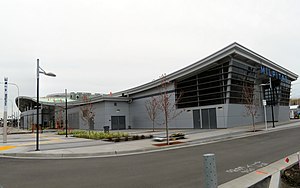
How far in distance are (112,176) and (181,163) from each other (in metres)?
3.23

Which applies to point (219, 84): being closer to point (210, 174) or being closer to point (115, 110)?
point (115, 110)

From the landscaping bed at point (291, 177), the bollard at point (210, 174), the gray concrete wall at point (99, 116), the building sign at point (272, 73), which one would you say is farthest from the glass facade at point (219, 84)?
the bollard at point (210, 174)

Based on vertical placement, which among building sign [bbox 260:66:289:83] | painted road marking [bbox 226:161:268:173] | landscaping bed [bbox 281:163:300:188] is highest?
building sign [bbox 260:66:289:83]

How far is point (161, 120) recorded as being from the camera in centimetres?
4119

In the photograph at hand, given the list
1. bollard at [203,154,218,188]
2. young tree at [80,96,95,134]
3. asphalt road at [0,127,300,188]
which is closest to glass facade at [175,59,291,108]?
young tree at [80,96,95,134]

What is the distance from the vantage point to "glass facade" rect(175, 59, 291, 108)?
32562 mm

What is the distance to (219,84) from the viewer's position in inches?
1313

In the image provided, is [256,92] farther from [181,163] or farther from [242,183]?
[242,183]

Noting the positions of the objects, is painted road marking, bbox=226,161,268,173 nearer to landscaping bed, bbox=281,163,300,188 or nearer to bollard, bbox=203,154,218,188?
landscaping bed, bbox=281,163,300,188

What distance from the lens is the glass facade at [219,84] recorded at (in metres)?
32.6

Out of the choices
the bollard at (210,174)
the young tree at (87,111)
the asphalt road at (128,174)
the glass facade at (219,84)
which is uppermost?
the glass facade at (219,84)

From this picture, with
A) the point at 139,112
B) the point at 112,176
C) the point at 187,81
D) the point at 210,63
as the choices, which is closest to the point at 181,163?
the point at 112,176

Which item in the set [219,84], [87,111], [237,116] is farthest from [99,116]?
[237,116]

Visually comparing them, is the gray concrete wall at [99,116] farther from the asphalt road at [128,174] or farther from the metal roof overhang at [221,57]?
the asphalt road at [128,174]
